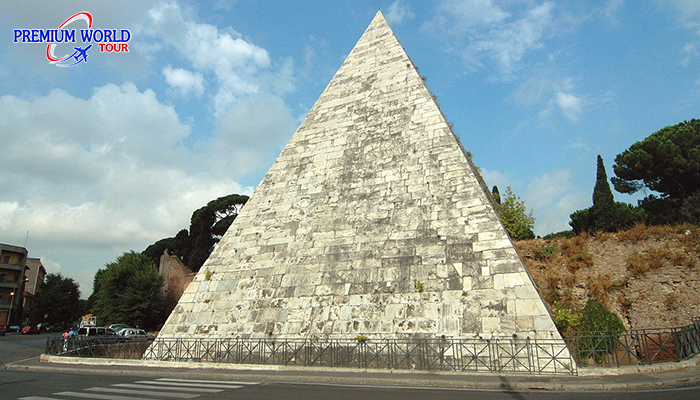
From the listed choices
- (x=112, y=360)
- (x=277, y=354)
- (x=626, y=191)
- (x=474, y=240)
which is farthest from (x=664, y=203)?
(x=112, y=360)

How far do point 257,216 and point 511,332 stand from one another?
812cm

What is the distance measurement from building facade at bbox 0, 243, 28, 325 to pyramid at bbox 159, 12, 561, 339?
148 feet

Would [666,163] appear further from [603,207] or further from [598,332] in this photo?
[598,332]

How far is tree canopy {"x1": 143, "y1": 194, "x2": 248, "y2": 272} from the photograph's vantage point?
4153cm

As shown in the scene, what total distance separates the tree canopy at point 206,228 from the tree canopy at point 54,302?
16.3 m

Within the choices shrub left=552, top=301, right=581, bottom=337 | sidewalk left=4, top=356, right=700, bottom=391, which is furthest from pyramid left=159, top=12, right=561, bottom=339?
shrub left=552, top=301, right=581, bottom=337

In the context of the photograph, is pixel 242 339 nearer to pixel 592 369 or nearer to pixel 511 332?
pixel 511 332

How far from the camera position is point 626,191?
26641 mm

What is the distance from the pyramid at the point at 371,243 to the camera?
862 centimetres

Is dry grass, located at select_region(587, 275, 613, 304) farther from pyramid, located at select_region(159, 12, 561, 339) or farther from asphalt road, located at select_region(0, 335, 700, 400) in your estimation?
asphalt road, located at select_region(0, 335, 700, 400)

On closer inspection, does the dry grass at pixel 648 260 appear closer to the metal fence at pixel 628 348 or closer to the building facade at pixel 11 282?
the metal fence at pixel 628 348

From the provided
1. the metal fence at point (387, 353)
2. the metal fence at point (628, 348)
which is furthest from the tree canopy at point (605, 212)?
the metal fence at point (387, 353)

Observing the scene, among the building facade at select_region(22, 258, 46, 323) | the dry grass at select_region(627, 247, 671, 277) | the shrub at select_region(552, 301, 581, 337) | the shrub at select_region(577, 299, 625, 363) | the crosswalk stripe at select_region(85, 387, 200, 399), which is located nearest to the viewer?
the crosswalk stripe at select_region(85, 387, 200, 399)

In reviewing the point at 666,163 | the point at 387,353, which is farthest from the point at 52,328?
the point at 666,163
